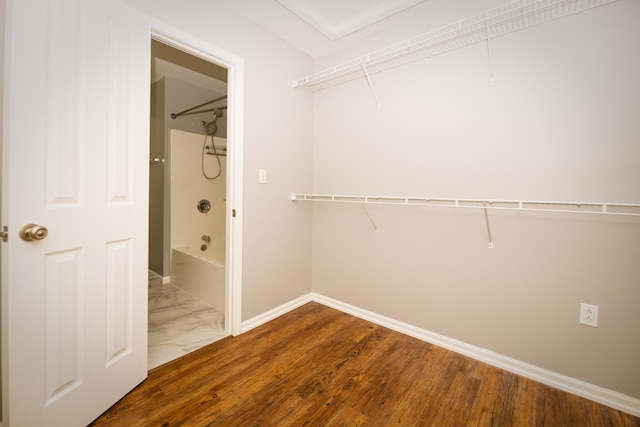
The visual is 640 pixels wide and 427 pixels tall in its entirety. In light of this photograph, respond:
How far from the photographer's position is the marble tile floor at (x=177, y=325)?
1.88 m

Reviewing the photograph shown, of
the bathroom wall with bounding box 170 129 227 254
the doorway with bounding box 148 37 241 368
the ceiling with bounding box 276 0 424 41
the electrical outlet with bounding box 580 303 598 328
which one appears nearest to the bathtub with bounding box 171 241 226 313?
the doorway with bounding box 148 37 241 368

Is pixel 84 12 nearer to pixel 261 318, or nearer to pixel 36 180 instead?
pixel 36 180

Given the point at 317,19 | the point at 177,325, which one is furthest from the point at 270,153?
the point at 177,325

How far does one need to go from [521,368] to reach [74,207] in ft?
8.11

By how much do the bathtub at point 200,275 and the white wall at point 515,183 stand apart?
124 cm

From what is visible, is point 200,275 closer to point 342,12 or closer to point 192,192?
point 192,192

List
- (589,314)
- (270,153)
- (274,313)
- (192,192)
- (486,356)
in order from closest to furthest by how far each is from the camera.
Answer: (589,314) → (486,356) → (270,153) → (274,313) → (192,192)

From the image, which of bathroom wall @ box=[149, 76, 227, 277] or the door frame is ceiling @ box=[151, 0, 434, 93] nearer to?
the door frame

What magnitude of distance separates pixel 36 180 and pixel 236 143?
1127 mm

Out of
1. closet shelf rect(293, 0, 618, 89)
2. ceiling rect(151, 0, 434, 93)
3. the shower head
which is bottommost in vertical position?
the shower head

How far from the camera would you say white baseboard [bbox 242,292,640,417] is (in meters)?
1.44

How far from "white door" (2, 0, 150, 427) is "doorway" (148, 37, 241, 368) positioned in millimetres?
1045

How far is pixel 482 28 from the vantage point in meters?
1.59

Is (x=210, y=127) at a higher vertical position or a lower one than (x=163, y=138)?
higher
